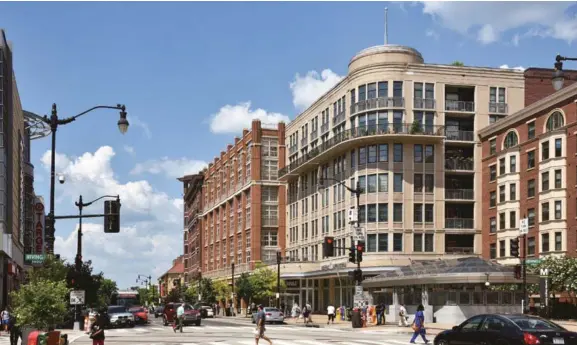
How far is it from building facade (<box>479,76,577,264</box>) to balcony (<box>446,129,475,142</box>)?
3.05 ft

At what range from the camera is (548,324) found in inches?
825

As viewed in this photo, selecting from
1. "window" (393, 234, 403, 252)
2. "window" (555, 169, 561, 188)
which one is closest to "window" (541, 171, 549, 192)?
"window" (555, 169, 561, 188)

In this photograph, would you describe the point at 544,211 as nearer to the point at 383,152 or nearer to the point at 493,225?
the point at 493,225

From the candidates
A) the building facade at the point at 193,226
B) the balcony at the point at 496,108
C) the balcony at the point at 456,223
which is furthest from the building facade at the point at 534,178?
the building facade at the point at 193,226

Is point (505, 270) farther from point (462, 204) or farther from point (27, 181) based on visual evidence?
point (27, 181)

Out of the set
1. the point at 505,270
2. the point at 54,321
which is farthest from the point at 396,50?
the point at 54,321

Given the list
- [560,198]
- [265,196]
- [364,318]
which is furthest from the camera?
[265,196]

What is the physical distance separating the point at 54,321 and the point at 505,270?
3650cm

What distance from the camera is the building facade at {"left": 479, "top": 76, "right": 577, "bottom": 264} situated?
6512cm

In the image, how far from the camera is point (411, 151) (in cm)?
7956

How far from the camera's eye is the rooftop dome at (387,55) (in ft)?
259

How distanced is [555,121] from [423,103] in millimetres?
Result: 15333

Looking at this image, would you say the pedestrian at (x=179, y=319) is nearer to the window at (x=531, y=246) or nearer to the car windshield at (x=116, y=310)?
the car windshield at (x=116, y=310)

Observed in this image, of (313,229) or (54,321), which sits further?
(313,229)
